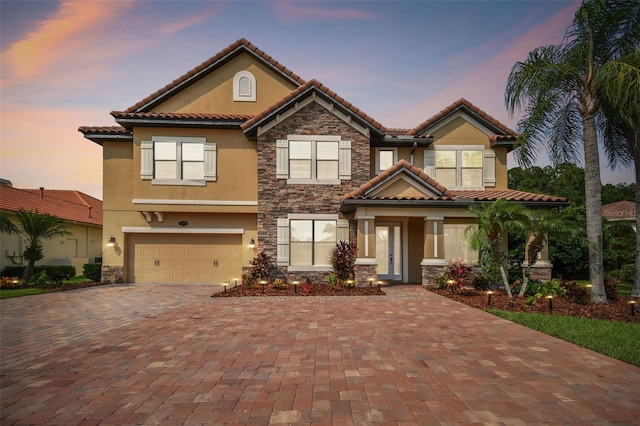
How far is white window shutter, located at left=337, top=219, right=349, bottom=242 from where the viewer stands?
1491 cm

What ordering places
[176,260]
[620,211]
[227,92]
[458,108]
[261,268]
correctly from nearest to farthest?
[261,268]
[176,260]
[458,108]
[227,92]
[620,211]

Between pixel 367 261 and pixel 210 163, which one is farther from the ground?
pixel 210 163

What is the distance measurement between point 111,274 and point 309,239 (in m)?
9.17

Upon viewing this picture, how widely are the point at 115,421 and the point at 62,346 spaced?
3.64m

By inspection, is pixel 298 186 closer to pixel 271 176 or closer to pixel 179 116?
pixel 271 176

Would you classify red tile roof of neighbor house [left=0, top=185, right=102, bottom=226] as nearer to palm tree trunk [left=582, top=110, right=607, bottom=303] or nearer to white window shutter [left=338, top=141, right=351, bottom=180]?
white window shutter [left=338, top=141, right=351, bottom=180]

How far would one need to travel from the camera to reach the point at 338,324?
768cm

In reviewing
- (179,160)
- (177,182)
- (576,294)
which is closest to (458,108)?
(576,294)

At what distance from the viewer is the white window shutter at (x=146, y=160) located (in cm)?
1522

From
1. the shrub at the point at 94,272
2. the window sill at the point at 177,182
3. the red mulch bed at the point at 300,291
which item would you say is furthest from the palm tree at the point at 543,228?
the shrub at the point at 94,272

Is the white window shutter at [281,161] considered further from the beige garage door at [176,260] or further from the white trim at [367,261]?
the white trim at [367,261]

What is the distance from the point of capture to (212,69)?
1636cm

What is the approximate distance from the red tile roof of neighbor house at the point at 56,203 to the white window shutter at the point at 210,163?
38.5ft

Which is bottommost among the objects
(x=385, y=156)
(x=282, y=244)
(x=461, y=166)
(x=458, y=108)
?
(x=282, y=244)
